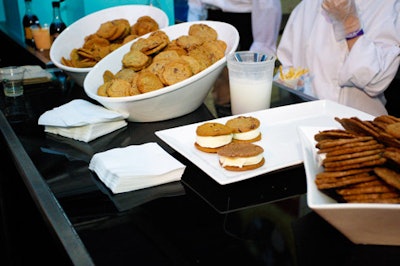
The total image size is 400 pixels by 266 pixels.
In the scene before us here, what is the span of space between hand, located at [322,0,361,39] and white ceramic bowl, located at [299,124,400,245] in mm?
1248

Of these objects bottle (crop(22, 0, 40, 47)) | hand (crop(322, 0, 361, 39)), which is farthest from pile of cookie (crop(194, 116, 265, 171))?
bottle (crop(22, 0, 40, 47))

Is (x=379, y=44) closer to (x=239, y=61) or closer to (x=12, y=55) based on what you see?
(x=239, y=61)

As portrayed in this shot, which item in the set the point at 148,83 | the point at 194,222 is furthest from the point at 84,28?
the point at 194,222

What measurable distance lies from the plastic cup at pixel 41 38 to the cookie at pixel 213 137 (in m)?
1.64

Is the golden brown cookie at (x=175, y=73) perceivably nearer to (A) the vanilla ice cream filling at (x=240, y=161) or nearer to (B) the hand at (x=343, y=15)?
(A) the vanilla ice cream filling at (x=240, y=161)

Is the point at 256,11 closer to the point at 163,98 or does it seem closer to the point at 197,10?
the point at 197,10

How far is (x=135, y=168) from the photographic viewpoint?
96 centimetres

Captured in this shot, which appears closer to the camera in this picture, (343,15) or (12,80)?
(12,80)

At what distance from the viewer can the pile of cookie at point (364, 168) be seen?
2.40ft

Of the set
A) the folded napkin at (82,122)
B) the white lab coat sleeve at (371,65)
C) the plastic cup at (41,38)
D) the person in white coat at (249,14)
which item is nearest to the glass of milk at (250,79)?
the folded napkin at (82,122)

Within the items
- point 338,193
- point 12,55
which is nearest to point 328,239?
point 338,193

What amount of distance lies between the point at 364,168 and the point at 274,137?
0.39 meters

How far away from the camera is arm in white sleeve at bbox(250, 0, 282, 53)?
3.49 m

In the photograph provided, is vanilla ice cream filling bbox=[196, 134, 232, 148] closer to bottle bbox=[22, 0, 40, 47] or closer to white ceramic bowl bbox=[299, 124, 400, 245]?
white ceramic bowl bbox=[299, 124, 400, 245]
